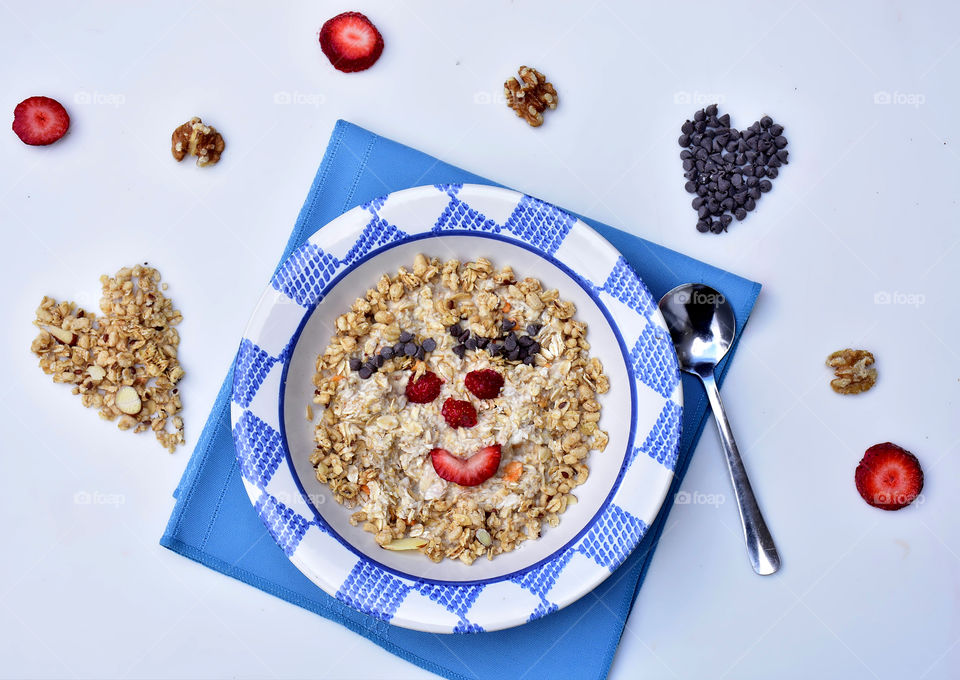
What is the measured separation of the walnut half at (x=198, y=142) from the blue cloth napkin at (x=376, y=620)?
0.78 feet

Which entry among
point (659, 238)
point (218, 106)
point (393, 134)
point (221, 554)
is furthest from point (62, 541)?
point (659, 238)

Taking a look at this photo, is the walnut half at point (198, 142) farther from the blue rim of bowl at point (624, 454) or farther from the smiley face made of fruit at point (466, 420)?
the smiley face made of fruit at point (466, 420)

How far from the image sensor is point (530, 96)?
1.55 metres

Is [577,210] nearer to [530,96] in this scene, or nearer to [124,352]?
[530,96]

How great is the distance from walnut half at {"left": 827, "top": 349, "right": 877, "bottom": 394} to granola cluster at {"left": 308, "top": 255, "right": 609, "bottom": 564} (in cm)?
50

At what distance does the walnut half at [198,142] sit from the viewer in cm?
155

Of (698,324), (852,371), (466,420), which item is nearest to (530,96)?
(698,324)

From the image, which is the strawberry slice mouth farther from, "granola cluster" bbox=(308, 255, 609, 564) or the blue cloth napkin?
the blue cloth napkin

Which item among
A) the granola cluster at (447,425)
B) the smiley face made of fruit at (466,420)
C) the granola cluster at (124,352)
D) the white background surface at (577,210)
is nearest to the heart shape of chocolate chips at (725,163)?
the white background surface at (577,210)

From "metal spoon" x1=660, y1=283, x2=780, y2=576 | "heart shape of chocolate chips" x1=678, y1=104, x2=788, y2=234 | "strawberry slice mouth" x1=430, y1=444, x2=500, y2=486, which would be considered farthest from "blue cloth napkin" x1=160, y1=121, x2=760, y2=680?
"strawberry slice mouth" x1=430, y1=444, x2=500, y2=486

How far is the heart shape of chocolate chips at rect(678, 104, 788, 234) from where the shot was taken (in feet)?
5.06

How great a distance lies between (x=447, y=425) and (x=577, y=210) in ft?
1.65

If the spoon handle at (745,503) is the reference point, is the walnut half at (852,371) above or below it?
above

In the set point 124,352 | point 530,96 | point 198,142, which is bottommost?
point 124,352
